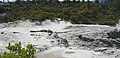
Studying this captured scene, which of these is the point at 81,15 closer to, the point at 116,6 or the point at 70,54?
the point at 116,6

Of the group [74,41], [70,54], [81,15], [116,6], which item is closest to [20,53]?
[70,54]

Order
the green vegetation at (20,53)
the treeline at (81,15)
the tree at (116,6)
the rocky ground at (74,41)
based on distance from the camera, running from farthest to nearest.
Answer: the tree at (116,6), the treeline at (81,15), the rocky ground at (74,41), the green vegetation at (20,53)

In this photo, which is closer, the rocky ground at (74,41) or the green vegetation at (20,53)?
the green vegetation at (20,53)

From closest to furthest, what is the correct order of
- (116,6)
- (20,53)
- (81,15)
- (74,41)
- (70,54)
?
1. (20,53)
2. (70,54)
3. (74,41)
4. (81,15)
5. (116,6)

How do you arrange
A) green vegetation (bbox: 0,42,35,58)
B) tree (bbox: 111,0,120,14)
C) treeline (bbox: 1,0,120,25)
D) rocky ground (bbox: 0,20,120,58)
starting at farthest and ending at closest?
tree (bbox: 111,0,120,14)
treeline (bbox: 1,0,120,25)
rocky ground (bbox: 0,20,120,58)
green vegetation (bbox: 0,42,35,58)

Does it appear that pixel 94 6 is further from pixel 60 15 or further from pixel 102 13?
pixel 60 15

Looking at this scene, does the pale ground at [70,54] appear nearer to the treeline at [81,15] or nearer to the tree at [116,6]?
the treeline at [81,15]

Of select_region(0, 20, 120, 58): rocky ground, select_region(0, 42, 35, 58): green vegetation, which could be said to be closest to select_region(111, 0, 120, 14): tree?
select_region(0, 20, 120, 58): rocky ground

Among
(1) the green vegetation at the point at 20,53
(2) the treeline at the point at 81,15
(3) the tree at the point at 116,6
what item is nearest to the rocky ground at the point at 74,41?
(2) the treeline at the point at 81,15

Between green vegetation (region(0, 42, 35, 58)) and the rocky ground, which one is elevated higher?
green vegetation (region(0, 42, 35, 58))

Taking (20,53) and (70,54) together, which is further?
(70,54)

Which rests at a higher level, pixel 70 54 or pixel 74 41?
pixel 70 54

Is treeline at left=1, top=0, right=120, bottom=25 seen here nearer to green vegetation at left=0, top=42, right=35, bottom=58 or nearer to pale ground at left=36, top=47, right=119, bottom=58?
pale ground at left=36, top=47, right=119, bottom=58

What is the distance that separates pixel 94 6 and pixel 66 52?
1217 inches
